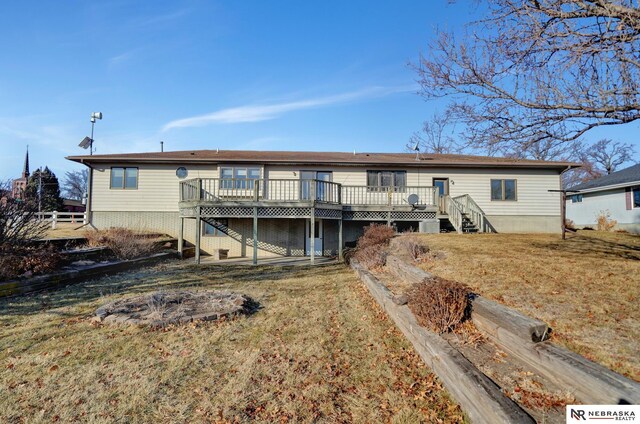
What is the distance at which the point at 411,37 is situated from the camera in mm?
7344

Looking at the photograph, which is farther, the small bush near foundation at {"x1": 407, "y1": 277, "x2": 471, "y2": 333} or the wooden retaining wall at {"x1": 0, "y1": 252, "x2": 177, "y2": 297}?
the wooden retaining wall at {"x1": 0, "y1": 252, "x2": 177, "y2": 297}

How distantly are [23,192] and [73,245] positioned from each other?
405cm

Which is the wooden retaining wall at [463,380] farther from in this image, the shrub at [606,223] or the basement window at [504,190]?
the shrub at [606,223]

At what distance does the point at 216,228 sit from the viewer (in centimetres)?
1585

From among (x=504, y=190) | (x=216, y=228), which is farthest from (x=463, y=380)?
(x=504, y=190)

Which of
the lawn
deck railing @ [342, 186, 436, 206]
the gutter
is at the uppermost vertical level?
the gutter

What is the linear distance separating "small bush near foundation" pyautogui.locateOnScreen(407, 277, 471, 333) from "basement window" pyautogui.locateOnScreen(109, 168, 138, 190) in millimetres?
16198

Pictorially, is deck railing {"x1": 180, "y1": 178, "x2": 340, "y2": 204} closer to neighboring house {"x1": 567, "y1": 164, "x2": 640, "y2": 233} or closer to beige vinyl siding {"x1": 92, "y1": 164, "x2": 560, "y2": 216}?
beige vinyl siding {"x1": 92, "y1": 164, "x2": 560, "y2": 216}

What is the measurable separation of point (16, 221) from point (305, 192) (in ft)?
33.8

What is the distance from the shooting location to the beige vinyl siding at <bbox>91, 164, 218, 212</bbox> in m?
16.4

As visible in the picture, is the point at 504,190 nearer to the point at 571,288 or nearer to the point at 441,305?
the point at 571,288

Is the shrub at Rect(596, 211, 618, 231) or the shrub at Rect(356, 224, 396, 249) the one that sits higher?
the shrub at Rect(596, 211, 618, 231)

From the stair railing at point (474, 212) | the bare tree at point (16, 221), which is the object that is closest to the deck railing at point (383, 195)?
the stair railing at point (474, 212)

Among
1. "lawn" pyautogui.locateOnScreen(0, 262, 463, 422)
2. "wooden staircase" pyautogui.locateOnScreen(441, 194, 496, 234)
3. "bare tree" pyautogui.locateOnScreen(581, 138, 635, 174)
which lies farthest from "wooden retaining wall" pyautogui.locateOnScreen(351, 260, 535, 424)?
"bare tree" pyautogui.locateOnScreen(581, 138, 635, 174)
